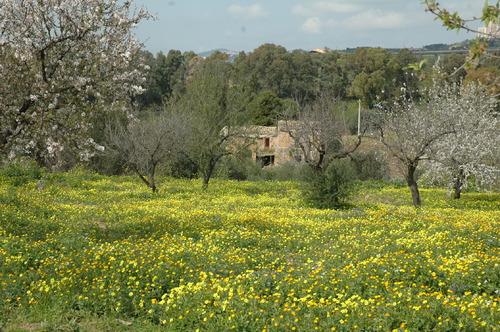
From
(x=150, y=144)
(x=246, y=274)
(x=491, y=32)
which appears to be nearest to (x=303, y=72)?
(x=150, y=144)

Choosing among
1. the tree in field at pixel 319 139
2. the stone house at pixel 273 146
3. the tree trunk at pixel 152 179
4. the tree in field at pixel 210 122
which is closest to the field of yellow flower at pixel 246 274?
the tree in field at pixel 319 139

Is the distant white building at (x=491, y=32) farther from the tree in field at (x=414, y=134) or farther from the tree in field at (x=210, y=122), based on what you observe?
the tree in field at (x=210, y=122)

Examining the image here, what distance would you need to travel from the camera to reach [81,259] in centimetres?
927

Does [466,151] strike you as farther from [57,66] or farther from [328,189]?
[57,66]

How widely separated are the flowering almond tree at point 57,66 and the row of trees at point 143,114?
28mm

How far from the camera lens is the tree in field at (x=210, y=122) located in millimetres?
27375

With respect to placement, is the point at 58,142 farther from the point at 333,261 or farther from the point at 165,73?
the point at 165,73

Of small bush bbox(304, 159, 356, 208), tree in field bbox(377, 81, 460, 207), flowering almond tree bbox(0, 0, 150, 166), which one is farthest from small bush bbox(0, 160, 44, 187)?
tree in field bbox(377, 81, 460, 207)

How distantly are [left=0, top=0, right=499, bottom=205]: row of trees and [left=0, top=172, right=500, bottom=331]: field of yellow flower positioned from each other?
2.87 meters

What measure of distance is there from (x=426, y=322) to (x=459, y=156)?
842 inches

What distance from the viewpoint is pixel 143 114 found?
1841 inches

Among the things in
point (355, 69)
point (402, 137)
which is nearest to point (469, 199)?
point (402, 137)

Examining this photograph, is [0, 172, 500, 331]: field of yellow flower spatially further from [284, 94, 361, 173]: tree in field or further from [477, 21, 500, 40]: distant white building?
[284, 94, 361, 173]: tree in field

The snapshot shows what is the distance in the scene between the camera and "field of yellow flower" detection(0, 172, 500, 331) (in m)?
6.53
